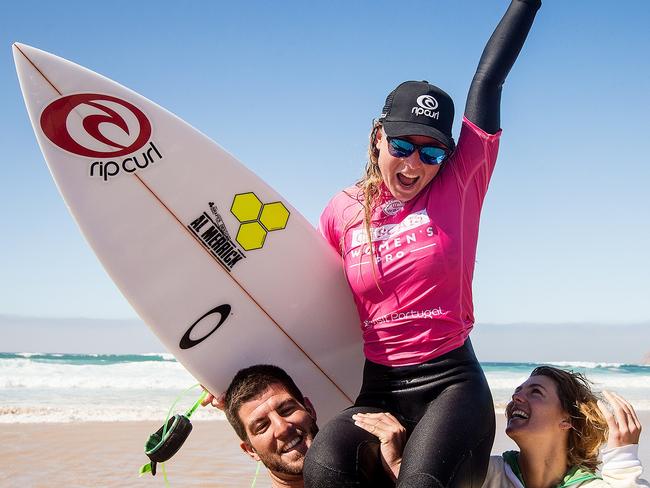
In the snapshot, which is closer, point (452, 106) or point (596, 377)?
point (452, 106)

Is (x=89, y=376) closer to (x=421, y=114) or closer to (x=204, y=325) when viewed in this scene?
(x=204, y=325)

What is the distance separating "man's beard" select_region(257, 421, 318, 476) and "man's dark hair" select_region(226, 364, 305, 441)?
18 centimetres

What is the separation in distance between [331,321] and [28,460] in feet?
12.3

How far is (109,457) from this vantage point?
623cm

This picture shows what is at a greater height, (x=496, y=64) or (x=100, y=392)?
(x=496, y=64)

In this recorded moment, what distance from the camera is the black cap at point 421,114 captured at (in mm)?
2668

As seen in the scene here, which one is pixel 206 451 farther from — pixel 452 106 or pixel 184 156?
pixel 452 106

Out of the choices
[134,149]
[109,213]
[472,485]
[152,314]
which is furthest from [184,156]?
[472,485]

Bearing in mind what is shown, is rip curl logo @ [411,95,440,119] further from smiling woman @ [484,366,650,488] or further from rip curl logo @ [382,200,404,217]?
smiling woman @ [484,366,650,488]

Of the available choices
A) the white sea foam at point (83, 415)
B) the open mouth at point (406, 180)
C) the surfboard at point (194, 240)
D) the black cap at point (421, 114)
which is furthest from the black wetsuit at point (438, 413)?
the white sea foam at point (83, 415)

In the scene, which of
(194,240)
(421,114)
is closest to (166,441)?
(194,240)

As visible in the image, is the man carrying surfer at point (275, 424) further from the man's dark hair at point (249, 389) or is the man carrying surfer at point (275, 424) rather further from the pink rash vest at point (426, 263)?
the pink rash vest at point (426, 263)

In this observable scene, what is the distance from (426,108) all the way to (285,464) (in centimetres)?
157

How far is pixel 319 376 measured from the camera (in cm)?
383
